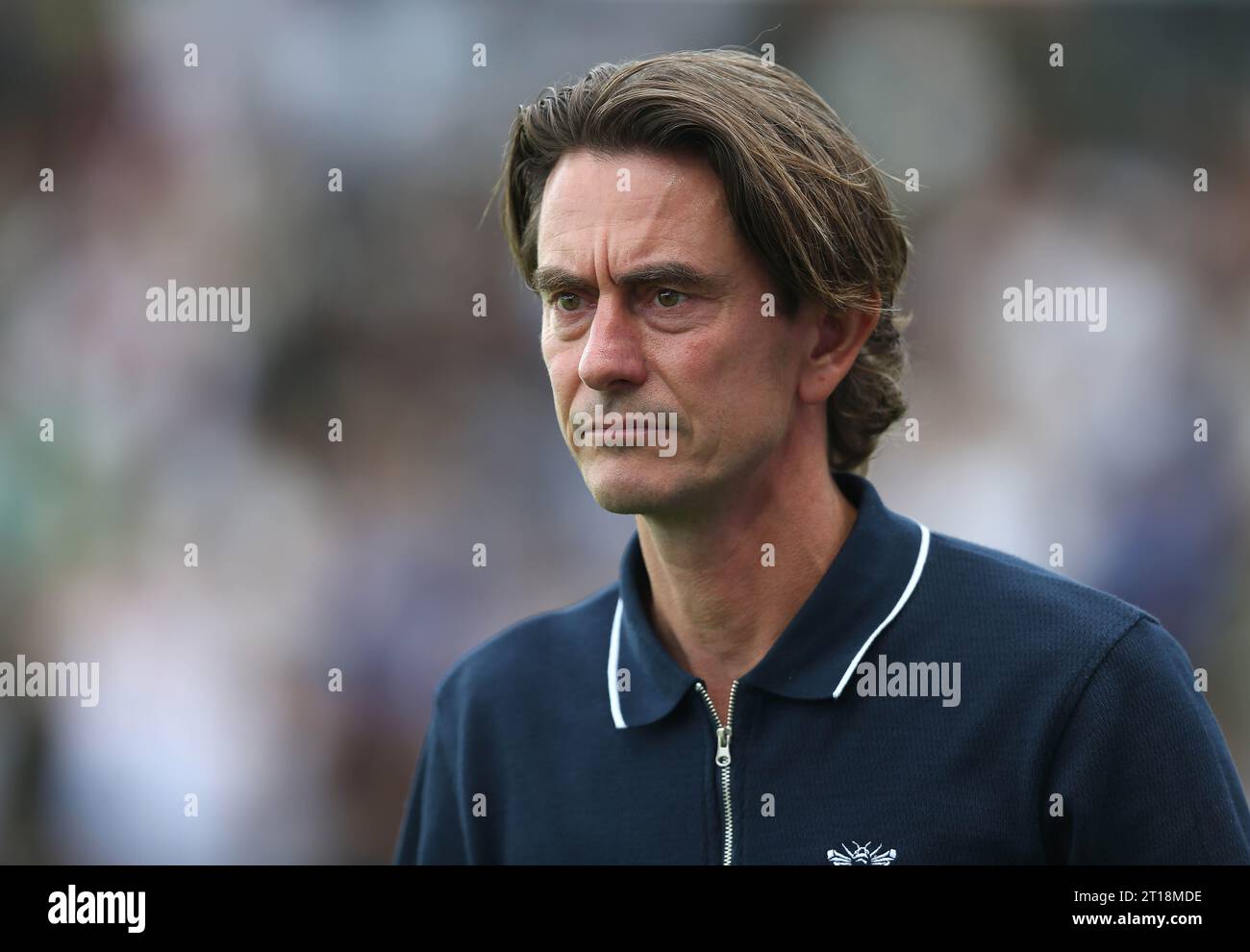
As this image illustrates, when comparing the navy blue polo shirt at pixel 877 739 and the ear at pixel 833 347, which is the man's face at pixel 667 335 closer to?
the ear at pixel 833 347

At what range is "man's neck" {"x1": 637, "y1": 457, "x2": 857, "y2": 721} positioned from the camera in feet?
7.25

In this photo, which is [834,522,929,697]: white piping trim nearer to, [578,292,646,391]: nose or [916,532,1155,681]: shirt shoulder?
[916,532,1155,681]: shirt shoulder

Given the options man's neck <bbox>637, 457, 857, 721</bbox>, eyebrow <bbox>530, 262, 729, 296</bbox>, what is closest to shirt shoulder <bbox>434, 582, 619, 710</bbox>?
man's neck <bbox>637, 457, 857, 721</bbox>

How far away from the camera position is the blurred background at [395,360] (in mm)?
4977

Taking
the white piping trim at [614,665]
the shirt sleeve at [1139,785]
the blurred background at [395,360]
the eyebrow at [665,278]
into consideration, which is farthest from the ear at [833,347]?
the blurred background at [395,360]

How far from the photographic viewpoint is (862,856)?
203cm

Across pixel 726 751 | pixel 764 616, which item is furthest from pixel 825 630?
pixel 726 751

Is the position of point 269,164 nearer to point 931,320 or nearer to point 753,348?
point 931,320

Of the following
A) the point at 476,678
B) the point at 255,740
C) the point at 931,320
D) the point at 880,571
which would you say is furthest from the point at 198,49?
the point at 880,571

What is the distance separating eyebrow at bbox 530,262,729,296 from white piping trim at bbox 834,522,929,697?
0.56 meters

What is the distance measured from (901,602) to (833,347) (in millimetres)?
462

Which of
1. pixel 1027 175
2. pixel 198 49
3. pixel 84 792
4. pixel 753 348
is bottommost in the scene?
pixel 84 792

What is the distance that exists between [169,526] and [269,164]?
157 cm

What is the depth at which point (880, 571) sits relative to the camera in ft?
7.27
